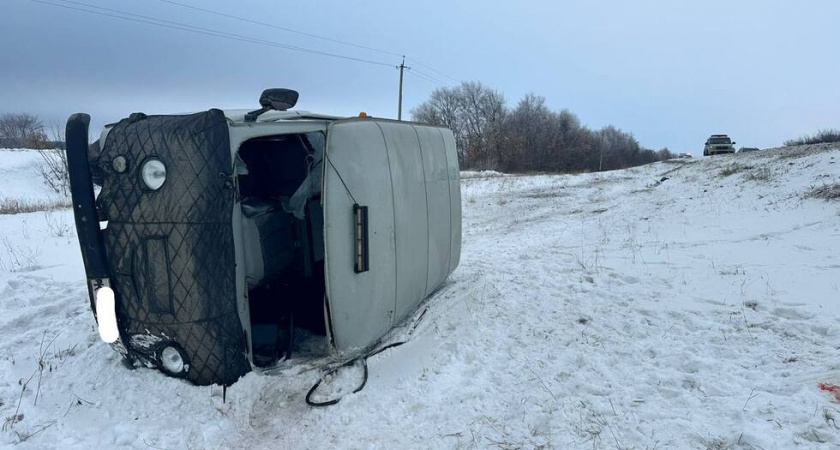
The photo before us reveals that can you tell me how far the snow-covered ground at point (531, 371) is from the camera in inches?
95.5

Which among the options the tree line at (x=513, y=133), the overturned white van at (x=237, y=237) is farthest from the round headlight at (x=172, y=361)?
the tree line at (x=513, y=133)

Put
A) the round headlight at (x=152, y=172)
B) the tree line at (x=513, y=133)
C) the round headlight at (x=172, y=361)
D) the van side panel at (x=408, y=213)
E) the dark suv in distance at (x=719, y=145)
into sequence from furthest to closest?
the tree line at (x=513, y=133) → the dark suv in distance at (x=719, y=145) → the van side panel at (x=408, y=213) → the round headlight at (x=172, y=361) → the round headlight at (x=152, y=172)

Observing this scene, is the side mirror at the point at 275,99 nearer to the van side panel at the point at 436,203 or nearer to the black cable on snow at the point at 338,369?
the van side panel at the point at 436,203

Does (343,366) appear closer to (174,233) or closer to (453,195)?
(174,233)

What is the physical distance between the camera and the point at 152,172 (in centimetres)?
258

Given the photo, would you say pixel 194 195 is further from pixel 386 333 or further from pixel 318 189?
pixel 386 333

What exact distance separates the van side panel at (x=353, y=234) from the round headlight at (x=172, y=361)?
933mm

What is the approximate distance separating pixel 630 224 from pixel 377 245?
7.09 m

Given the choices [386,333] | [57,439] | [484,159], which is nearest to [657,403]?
[386,333]

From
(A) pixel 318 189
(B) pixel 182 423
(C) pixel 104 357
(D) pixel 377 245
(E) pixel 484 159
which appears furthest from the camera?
(E) pixel 484 159

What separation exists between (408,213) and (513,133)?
2164 inches

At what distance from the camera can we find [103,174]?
8.51 ft

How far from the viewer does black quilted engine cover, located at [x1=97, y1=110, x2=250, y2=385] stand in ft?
8.45

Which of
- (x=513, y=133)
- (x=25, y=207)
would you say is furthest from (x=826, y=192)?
(x=513, y=133)
